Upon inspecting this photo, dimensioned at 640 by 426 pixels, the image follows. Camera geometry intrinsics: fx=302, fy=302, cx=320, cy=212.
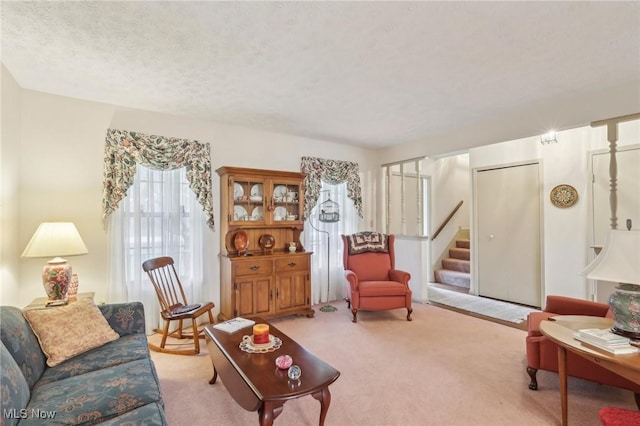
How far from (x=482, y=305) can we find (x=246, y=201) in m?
3.78

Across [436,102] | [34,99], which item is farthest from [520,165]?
[34,99]

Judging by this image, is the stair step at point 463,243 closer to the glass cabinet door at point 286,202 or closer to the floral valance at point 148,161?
the glass cabinet door at point 286,202

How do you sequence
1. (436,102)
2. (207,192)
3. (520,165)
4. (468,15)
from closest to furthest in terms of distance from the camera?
(468,15) → (436,102) → (207,192) → (520,165)

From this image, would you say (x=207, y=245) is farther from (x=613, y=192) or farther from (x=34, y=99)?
(x=613, y=192)

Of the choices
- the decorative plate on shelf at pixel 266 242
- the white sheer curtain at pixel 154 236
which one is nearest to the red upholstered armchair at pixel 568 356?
the decorative plate on shelf at pixel 266 242

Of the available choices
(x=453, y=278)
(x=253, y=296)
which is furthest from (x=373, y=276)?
(x=453, y=278)

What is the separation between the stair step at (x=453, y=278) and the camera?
5.55 meters

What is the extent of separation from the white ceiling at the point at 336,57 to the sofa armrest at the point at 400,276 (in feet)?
6.78

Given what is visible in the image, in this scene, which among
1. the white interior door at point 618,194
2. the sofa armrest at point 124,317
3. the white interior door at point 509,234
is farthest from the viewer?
the white interior door at point 509,234

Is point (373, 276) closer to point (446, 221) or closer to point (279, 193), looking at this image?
point (279, 193)

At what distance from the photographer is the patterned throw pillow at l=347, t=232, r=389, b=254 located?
173 inches

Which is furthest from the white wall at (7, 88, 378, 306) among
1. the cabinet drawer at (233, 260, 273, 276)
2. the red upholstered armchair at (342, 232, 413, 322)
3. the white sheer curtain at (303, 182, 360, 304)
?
the red upholstered armchair at (342, 232, 413, 322)

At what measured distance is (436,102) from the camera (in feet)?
10.7

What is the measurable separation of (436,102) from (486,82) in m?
0.56
